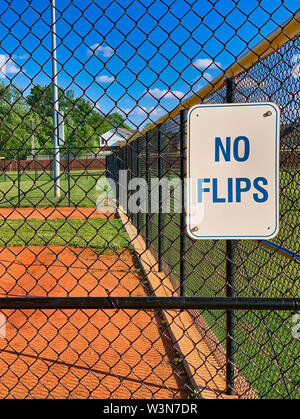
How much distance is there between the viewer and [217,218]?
2.18 meters

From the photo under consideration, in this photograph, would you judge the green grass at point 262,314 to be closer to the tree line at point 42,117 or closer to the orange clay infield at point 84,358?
the orange clay infield at point 84,358

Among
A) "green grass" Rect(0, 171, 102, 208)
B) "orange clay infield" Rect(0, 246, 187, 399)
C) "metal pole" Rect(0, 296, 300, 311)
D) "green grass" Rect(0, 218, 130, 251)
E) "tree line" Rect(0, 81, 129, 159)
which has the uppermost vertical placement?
"tree line" Rect(0, 81, 129, 159)

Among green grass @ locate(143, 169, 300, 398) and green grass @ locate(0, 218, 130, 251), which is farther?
green grass @ locate(0, 218, 130, 251)

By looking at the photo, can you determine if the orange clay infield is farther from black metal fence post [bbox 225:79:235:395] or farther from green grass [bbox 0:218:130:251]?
green grass [bbox 0:218:130:251]

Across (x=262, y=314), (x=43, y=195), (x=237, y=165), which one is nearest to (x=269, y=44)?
(x=237, y=165)

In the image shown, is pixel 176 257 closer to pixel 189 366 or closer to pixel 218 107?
pixel 189 366

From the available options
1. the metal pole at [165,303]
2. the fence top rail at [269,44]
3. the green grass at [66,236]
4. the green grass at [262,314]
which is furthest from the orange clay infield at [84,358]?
the green grass at [66,236]

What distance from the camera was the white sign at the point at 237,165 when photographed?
7.04 feet

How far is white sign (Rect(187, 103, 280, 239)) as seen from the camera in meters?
2.14

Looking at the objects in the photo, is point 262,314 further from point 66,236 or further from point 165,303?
point 66,236

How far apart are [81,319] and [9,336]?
860 mm

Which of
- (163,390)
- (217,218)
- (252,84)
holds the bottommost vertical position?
(163,390)

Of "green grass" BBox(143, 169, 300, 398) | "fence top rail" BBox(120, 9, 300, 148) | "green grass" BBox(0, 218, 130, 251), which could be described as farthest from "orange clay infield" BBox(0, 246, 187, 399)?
"green grass" BBox(0, 218, 130, 251)
